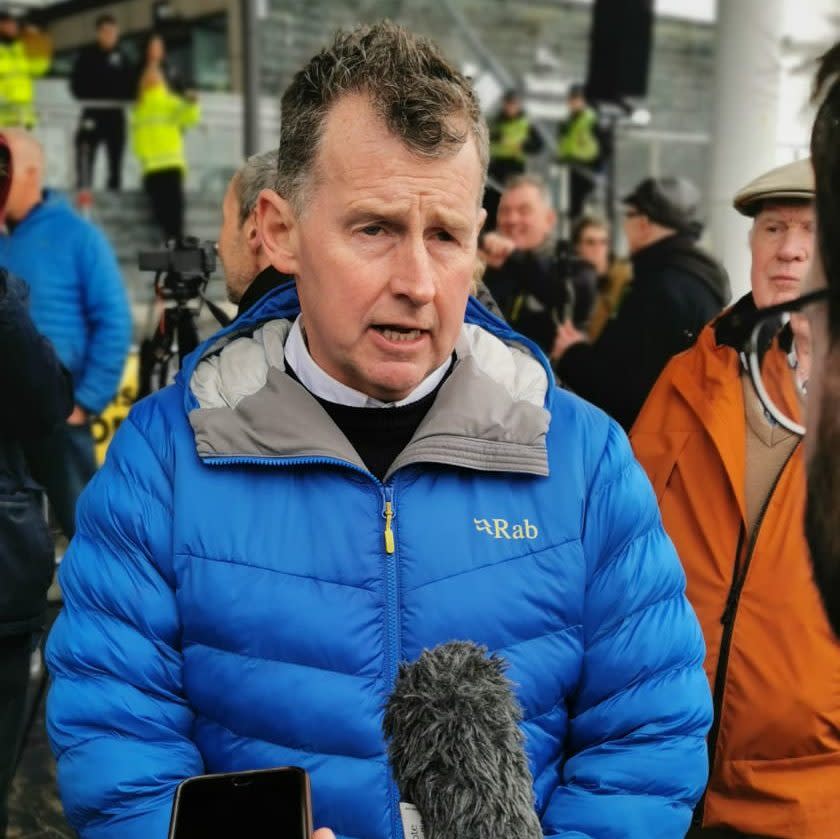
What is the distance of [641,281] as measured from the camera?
488cm

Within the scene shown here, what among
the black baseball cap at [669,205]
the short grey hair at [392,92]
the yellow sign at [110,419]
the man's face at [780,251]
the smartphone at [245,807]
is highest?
the short grey hair at [392,92]

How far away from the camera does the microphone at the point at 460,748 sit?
114 centimetres

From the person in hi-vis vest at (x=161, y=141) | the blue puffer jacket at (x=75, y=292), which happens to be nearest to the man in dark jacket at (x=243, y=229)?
the blue puffer jacket at (x=75, y=292)

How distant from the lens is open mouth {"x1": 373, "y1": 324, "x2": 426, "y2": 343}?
176 cm

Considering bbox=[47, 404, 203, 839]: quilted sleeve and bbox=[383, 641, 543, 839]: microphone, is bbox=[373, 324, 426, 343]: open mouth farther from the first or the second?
bbox=[383, 641, 543, 839]: microphone

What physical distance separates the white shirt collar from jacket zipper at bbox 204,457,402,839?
0.14 meters

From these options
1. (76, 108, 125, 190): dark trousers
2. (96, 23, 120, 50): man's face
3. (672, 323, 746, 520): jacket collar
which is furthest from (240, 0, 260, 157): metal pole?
(672, 323, 746, 520): jacket collar

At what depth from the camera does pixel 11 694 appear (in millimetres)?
2932

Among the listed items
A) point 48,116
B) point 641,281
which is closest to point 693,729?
point 641,281

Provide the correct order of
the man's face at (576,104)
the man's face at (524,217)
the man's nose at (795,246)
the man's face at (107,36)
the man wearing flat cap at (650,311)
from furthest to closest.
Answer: the man's face at (576,104) < the man's face at (107,36) < the man's face at (524,217) < the man wearing flat cap at (650,311) < the man's nose at (795,246)

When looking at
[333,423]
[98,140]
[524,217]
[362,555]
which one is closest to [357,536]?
[362,555]

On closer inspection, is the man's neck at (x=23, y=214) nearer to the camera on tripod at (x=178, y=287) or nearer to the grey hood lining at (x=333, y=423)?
the camera on tripod at (x=178, y=287)

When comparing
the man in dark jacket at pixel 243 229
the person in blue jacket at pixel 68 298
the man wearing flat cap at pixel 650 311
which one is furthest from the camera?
the person in blue jacket at pixel 68 298

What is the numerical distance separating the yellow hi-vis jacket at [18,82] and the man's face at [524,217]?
6.47 m
